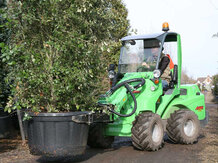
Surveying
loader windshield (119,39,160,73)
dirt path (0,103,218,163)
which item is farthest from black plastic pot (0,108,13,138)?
loader windshield (119,39,160,73)

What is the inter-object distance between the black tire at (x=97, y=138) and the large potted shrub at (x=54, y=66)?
1.14 meters

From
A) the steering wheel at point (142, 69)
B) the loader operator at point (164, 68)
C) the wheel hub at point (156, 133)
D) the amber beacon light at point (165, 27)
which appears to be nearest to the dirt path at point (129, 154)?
the wheel hub at point (156, 133)

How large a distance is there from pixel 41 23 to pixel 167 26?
11.1ft

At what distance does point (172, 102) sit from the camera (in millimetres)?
7477

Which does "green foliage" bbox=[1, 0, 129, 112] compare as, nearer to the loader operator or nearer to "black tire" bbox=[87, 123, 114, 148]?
"black tire" bbox=[87, 123, 114, 148]

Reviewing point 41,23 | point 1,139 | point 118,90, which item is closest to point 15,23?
point 41,23

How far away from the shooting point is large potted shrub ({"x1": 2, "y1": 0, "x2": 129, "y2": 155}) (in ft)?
16.4

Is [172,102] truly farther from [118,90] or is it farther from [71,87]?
[71,87]

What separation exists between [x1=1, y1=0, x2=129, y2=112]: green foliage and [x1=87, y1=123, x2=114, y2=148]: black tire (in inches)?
46.0

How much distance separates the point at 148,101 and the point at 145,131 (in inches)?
28.6

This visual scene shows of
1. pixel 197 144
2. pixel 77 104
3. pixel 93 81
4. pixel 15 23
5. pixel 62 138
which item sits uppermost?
pixel 15 23

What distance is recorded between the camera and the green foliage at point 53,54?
16.7 feet

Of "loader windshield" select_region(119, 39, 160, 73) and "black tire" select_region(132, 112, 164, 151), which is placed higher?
"loader windshield" select_region(119, 39, 160, 73)

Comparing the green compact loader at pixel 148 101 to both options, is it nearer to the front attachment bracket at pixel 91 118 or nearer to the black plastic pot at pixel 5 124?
the front attachment bracket at pixel 91 118
